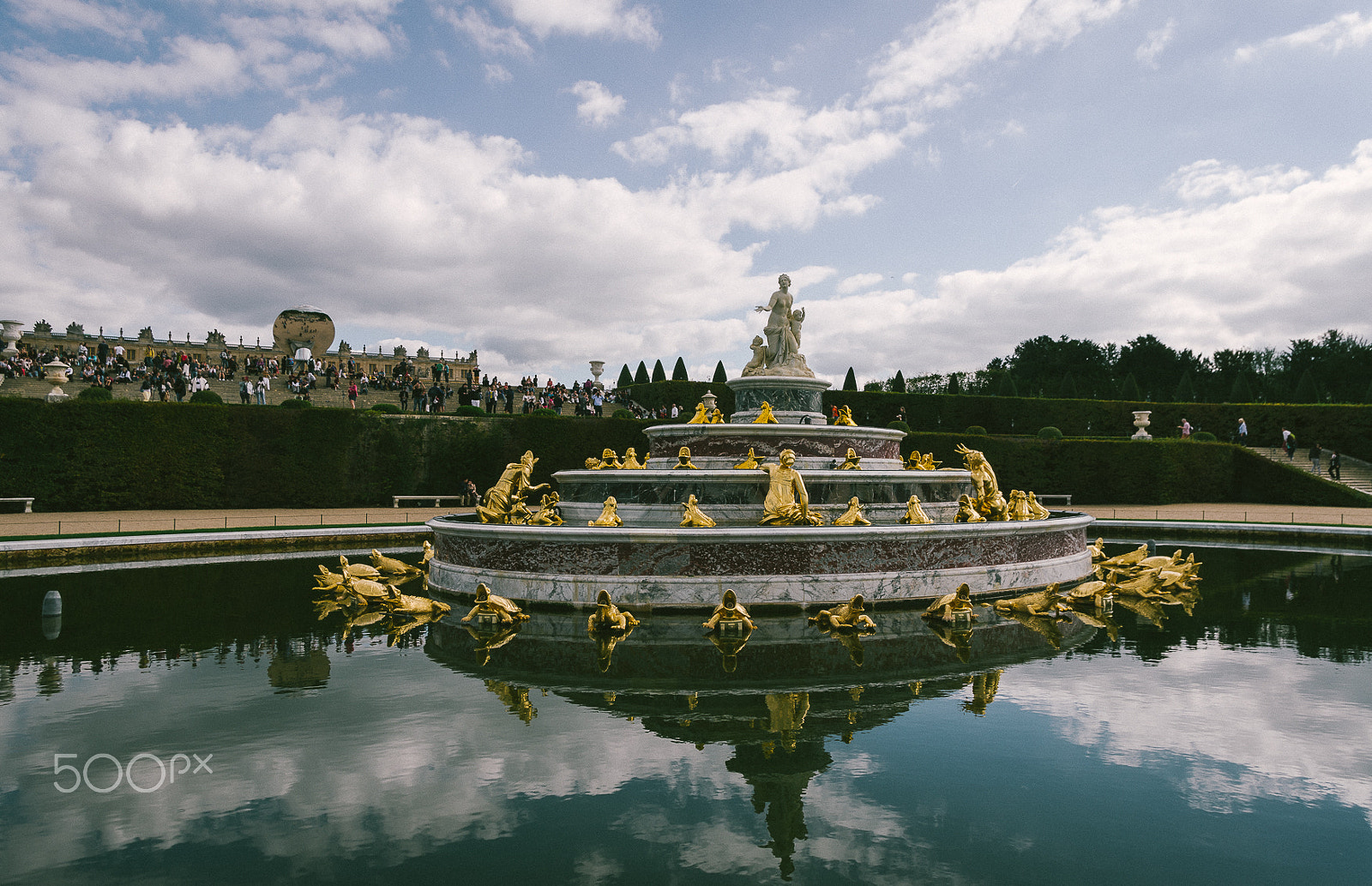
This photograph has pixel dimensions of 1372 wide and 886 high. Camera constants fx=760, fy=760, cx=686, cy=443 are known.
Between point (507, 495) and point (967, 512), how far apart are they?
9776mm

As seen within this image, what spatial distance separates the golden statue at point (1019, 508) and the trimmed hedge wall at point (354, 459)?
1895cm

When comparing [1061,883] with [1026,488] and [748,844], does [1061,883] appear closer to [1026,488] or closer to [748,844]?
[748,844]

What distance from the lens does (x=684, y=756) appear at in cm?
694

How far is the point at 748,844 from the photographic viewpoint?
5.41m

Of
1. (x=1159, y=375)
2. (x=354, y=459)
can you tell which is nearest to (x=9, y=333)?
(x=354, y=459)

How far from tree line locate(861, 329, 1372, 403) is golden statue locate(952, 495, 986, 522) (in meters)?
38.4

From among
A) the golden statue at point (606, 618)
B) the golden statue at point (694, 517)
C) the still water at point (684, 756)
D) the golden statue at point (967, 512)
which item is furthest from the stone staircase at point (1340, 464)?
the golden statue at point (606, 618)

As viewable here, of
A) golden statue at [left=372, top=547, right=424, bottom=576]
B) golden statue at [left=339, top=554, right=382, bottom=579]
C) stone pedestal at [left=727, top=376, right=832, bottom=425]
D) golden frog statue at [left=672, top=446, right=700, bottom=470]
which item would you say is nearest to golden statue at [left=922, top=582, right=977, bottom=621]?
golden frog statue at [left=672, top=446, right=700, bottom=470]

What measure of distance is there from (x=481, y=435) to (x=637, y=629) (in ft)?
77.1

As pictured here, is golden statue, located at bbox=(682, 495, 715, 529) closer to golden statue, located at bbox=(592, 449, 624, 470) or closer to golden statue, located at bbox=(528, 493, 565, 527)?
golden statue, located at bbox=(528, 493, 565, 527)

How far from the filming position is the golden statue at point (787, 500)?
13594mm

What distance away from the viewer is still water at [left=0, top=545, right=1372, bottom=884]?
17.3ft

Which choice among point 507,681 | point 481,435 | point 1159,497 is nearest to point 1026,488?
point 1159,497

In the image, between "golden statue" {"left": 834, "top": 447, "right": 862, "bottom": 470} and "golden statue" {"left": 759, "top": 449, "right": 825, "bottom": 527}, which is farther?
"golden statue" {"left": 834, "top": 447, "right": 862, "bottom": 470}
